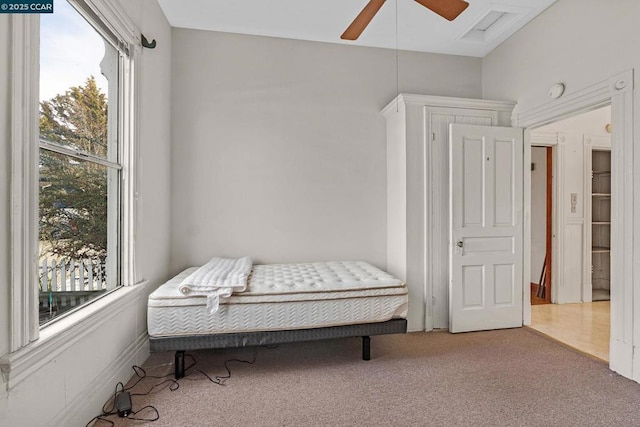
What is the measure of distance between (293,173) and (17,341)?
2478 mm

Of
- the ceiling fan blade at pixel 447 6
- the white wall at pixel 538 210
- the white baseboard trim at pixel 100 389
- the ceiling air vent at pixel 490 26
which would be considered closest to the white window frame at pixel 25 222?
the white baseboard trim at pixel 100 389

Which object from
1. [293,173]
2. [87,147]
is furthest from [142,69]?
[293,173]

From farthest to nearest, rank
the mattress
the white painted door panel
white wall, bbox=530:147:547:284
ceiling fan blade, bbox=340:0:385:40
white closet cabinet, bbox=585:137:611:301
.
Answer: white wall, bbox=530:147:547:284
white closet cabinet, bbox=585:137:611:301
the white painted door panel
the mattress
ceiling fan blade, bbox=340:0:385:40

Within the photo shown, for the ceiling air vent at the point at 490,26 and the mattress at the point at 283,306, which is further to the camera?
the ceiling air vent at the point at 490,26

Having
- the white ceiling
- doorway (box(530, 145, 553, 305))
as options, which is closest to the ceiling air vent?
the white ceiling

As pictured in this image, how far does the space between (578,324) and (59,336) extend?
14.4 feet

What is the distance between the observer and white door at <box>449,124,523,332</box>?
313 cm

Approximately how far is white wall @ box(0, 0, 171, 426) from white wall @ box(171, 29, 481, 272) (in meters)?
0.23

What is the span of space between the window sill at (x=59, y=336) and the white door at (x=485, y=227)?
2855 mm

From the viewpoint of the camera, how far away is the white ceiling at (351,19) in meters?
2.86

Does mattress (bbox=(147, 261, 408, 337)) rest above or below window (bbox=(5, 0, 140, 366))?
below

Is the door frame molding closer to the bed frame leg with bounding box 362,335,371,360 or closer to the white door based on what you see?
the white door

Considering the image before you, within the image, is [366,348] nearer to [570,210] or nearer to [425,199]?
[425,199]

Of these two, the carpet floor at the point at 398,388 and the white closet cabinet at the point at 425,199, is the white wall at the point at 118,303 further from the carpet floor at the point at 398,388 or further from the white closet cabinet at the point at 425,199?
the white closet cabinet at the point at 425,199
